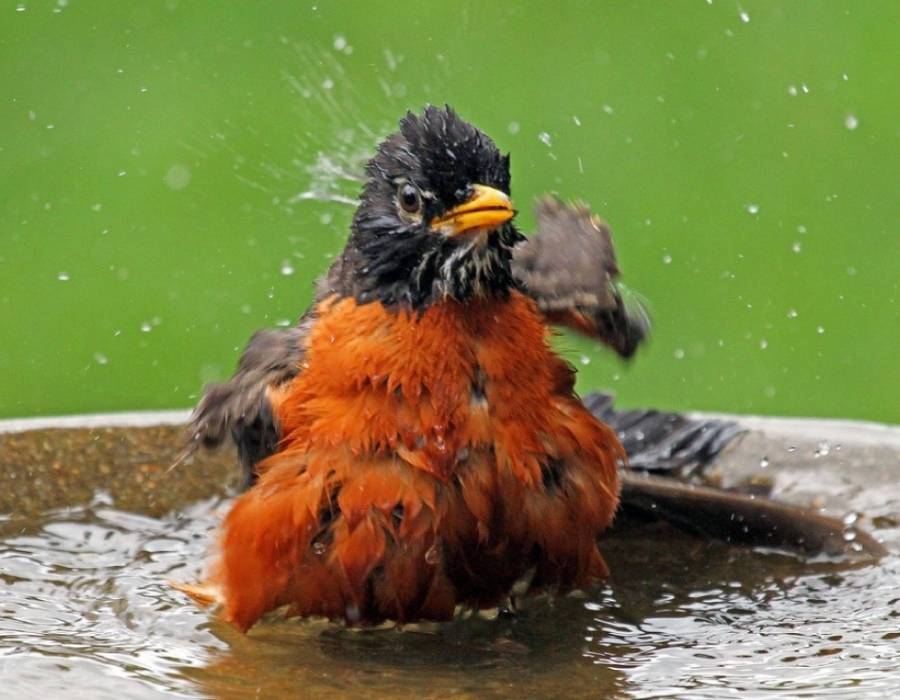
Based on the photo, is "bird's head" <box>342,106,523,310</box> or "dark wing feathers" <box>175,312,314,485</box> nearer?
"bird's head" <box>342,106,523,310</box>

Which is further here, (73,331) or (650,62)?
(650,62)

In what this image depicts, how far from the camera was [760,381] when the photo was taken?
8406 mm

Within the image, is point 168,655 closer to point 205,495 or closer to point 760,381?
point 205,495

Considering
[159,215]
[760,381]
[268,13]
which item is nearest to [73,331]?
[159,215]

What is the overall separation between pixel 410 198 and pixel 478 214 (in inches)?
8.8

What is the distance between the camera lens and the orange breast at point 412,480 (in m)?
4.08

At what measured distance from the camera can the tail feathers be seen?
514 cm

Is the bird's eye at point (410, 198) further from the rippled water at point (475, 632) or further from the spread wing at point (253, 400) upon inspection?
the rippled water at point (475, 632)

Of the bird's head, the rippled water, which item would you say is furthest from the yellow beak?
the rippled water

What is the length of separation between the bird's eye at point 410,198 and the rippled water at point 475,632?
1028 mm

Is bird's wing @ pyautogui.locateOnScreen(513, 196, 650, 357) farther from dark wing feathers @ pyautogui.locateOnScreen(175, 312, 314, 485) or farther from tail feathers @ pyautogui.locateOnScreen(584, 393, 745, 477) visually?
dark wing feathers @ pyautogui.locateOnScreen(175, 312, 314, 485)

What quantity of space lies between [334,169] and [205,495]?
1060 millimetres

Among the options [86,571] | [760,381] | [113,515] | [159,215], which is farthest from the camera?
[159,215]

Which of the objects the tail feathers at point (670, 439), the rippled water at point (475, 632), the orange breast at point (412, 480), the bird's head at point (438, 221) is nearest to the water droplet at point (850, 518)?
the rippled water at point (475, 632)
